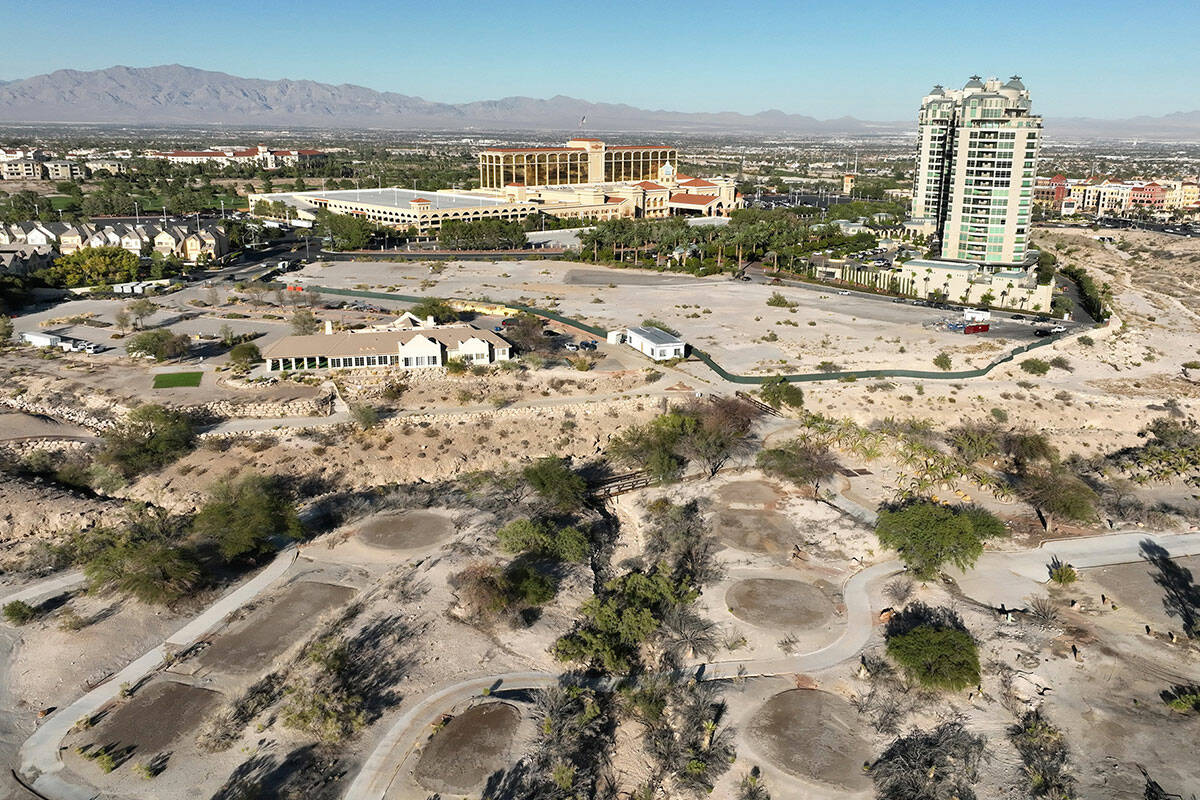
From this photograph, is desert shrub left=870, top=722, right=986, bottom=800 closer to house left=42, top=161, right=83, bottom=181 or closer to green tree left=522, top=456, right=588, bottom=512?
green tree left=522, top=456, right=588, bottom=512

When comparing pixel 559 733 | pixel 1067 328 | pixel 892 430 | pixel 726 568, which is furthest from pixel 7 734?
pixel 1067 328

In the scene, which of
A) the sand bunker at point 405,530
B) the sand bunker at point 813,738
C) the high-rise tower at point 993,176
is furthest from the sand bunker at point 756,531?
the high-rise tower at point 993,176

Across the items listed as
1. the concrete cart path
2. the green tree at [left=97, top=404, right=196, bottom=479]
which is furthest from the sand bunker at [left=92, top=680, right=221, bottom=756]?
the green tree at [left=97, top=404, right=196, bottom=479]

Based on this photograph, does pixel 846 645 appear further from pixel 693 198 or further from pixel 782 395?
pixel 693 198

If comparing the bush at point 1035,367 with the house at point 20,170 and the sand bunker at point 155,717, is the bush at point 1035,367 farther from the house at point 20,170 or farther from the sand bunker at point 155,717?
the house at point 20,170

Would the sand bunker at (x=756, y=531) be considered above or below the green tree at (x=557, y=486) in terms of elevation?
below

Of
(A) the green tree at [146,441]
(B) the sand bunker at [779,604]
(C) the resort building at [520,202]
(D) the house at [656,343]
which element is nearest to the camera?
(B) the sand bunker at [779,604]

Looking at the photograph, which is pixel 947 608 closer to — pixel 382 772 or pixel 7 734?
pixel 382 772

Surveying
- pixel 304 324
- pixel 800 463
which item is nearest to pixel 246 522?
pixel 800 463
